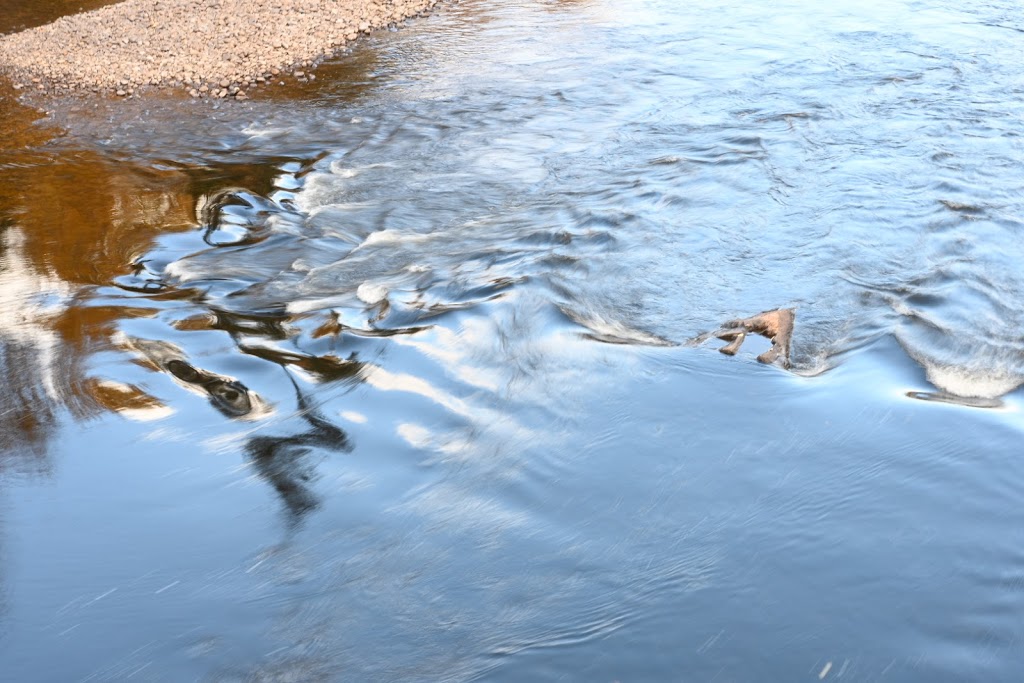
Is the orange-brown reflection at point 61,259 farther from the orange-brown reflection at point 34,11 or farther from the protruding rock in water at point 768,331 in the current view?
the orange-brown reflection at point 34,11

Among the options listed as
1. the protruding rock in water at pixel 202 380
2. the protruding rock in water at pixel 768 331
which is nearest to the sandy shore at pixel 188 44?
the protruding rock in water at pixel 202 380

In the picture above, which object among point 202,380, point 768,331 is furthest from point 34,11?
point 768,331

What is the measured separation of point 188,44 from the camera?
26.4 ft

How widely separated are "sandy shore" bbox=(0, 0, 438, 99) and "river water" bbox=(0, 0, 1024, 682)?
0.99 meters

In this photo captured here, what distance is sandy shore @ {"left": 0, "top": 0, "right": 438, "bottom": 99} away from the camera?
745 centimetres

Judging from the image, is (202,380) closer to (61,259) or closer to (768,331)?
(61,259)

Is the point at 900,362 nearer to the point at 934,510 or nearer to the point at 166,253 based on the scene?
the point at 934,510

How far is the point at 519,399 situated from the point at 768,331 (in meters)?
1.10

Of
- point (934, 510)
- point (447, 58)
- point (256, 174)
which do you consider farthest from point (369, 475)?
point (447, 58)

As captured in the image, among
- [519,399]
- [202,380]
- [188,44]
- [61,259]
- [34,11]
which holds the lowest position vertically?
[519,399]

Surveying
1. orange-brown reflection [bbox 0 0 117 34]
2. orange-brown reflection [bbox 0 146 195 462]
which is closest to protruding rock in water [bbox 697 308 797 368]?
orange-brown reflection [bbox 0 146 195 462]

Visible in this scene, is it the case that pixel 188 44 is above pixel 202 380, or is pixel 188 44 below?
above

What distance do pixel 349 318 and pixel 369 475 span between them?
1.15 metres

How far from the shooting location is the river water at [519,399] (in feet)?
8.26
